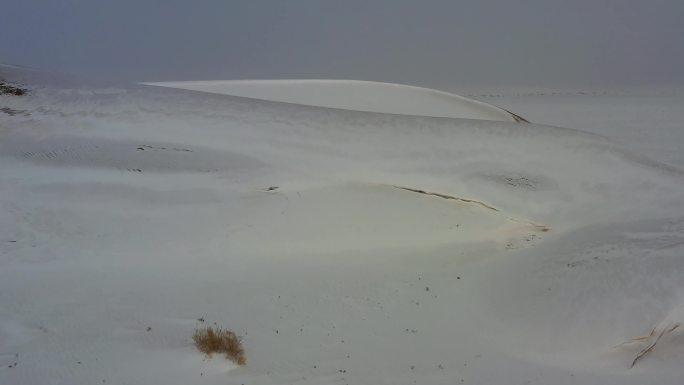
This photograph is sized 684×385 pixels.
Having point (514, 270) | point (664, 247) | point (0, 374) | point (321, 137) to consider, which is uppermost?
point (321, 137)

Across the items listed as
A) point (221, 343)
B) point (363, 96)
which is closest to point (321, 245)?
point (221, 343)

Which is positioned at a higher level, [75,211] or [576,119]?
[576,119]

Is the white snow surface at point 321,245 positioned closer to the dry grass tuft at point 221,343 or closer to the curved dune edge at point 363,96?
the dry grass tuft at point 221,343

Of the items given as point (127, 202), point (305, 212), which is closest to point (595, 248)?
point (305, 212)

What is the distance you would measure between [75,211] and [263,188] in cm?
95

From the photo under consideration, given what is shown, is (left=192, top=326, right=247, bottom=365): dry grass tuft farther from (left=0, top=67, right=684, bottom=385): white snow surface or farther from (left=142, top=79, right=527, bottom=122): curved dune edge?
(left=142, top=79, right=527, bottom=122): curved dune edge

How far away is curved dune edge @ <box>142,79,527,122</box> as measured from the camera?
15.4 ft

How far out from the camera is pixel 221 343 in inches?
85.0

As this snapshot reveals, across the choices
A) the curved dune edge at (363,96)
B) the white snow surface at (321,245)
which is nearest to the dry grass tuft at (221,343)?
the white snow surface at (321,245)

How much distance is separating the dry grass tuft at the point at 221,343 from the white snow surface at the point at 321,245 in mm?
34

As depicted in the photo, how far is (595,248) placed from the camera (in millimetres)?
2682

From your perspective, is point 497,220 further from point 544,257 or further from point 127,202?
point 127,202

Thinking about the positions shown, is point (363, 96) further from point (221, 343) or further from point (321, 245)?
point (221, 343)

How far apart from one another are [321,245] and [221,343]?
866 mm
